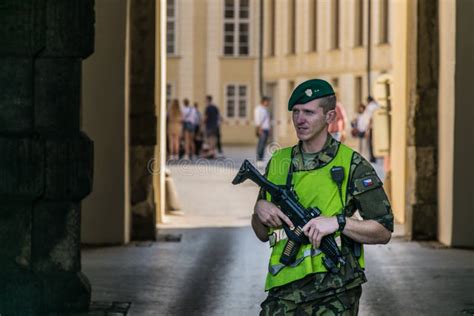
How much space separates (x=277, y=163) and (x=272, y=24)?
59688 millimetres

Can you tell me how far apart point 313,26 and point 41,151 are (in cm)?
5012

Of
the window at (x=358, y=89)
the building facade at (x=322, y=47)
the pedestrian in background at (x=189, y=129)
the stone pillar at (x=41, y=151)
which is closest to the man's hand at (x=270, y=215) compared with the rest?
the stone pillar at (x=41, y=151)

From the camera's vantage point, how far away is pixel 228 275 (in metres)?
14.6

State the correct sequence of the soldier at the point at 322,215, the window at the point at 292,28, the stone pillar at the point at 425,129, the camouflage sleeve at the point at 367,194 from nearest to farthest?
1. the soldier at the point at 322,215
2. the camouflage sleeve at the point at 367,194
3. the stone pillar at the point at 425,129
4. the window at the point at 292,28

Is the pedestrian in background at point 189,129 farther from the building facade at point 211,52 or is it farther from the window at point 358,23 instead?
the building facade at point 211,52

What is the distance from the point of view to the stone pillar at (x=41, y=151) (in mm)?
11125

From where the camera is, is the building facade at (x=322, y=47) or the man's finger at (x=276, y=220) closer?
the man's finger at (x=276, y=220)

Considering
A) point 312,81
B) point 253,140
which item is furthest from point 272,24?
point 312,81

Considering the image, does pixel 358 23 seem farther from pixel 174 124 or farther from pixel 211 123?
pixel 174 124

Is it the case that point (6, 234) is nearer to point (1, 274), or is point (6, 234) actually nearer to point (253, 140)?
point (1, 274)

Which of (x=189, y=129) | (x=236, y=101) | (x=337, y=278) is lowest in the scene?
(x=236, y=101)

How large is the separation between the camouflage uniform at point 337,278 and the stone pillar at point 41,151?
436 cm

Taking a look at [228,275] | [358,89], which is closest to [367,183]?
[228,275]

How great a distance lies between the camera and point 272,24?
6644cm
